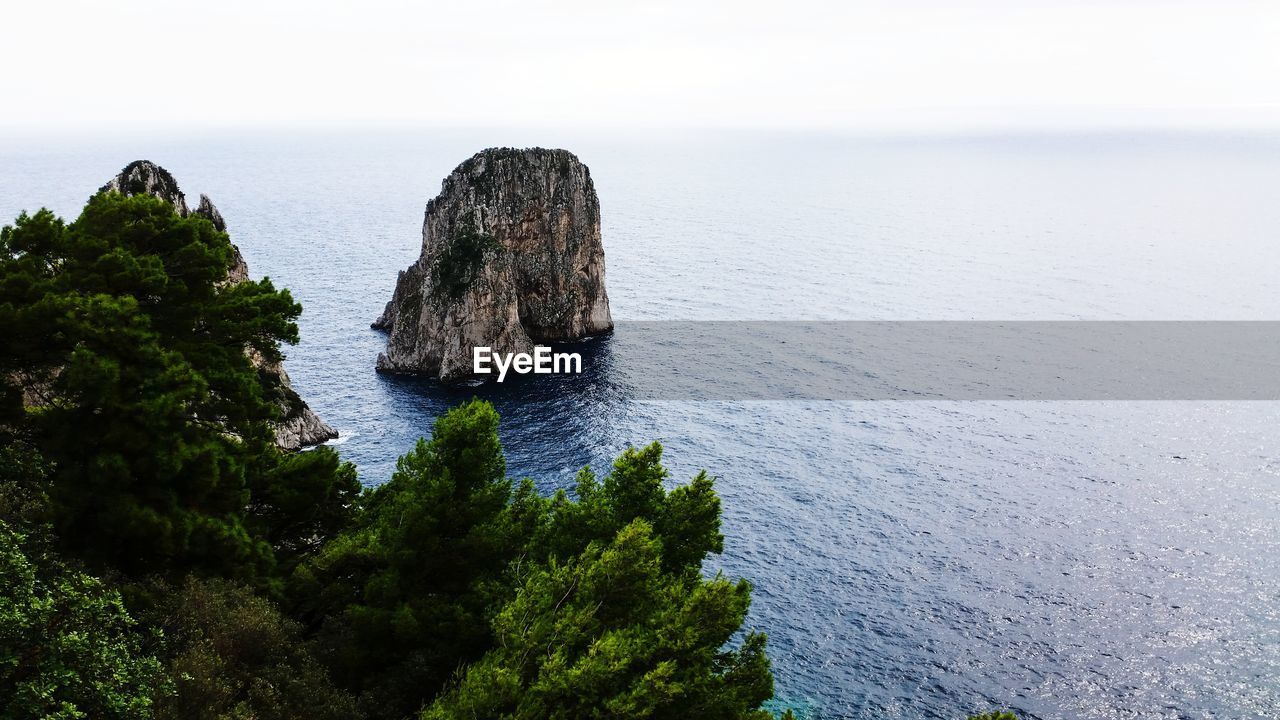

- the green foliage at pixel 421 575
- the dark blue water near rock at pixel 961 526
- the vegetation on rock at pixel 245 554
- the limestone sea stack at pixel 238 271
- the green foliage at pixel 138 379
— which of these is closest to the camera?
the vegetation on rock at pixel 245 554

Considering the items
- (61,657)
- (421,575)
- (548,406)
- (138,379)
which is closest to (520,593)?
(421,575)

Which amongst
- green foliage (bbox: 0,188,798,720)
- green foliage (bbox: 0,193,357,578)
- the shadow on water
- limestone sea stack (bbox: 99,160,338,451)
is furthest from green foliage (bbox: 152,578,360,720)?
the shadow on water

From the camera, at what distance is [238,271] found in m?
88.6

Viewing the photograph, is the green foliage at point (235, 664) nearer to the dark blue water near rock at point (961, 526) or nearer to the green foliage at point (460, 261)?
the dark blue water near rock at point (961, 526)

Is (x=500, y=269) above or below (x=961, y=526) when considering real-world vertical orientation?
above

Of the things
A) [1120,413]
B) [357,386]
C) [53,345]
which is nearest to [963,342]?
[1120,413]

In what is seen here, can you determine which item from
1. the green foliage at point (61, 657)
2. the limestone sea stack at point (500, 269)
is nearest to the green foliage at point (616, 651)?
the green foliage at point (61, 657)

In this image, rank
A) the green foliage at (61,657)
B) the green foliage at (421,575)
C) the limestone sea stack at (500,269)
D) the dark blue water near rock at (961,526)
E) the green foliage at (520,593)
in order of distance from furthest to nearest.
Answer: the limestone sea stack at (500,269) → the dark blue water near rock at (961,526) → the green foliage at (421,575) → the green foliage at (520,593) → the green foliage at (61,657)

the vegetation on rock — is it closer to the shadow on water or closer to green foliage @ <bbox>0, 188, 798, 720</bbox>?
green foliage @ <bbox>0, 188, 798, 720</bbox>

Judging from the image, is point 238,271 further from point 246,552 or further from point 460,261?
point 246,552

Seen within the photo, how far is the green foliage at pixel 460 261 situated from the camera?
392 ft

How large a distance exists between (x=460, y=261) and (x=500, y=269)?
614 cm

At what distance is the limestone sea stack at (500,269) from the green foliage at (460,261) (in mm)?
151

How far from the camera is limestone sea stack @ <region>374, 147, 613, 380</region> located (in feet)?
389
